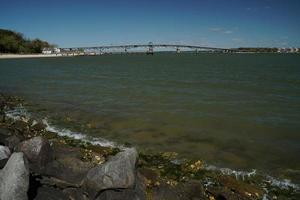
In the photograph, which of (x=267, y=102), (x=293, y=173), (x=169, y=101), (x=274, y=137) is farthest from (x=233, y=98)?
(x=293, y=173)

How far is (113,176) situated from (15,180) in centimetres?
230

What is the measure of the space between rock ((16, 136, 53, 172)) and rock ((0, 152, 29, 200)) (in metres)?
2.18

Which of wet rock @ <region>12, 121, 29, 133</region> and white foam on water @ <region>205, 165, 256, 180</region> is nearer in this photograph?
white foam on water @ <region>205, 165, 256, 180</region>

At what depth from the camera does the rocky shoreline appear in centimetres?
817

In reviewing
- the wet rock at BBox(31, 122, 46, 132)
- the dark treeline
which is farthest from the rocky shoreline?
the dark treeline

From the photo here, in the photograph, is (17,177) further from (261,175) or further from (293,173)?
(293,173)

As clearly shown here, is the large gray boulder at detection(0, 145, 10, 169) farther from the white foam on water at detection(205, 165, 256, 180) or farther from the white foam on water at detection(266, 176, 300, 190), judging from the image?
the white foam on water at detection(266, 176, 300, 190)

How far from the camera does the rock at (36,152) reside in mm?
9961

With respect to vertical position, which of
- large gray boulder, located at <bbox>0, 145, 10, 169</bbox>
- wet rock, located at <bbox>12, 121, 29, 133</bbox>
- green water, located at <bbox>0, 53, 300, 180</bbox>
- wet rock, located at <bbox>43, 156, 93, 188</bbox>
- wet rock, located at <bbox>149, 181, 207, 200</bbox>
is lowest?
green water, located at <bbox>0, 53, 300, 180</bbox>

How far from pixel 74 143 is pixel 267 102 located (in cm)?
1905

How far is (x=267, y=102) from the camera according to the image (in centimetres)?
2848

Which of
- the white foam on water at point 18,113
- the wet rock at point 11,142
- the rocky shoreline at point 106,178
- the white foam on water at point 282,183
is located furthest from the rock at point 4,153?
the white foam on water at point 18,113

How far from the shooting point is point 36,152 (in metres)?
10.0

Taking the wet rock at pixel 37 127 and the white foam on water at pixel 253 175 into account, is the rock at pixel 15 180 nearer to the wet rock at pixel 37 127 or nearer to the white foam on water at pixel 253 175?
the white foam on water at pixel 253 175
